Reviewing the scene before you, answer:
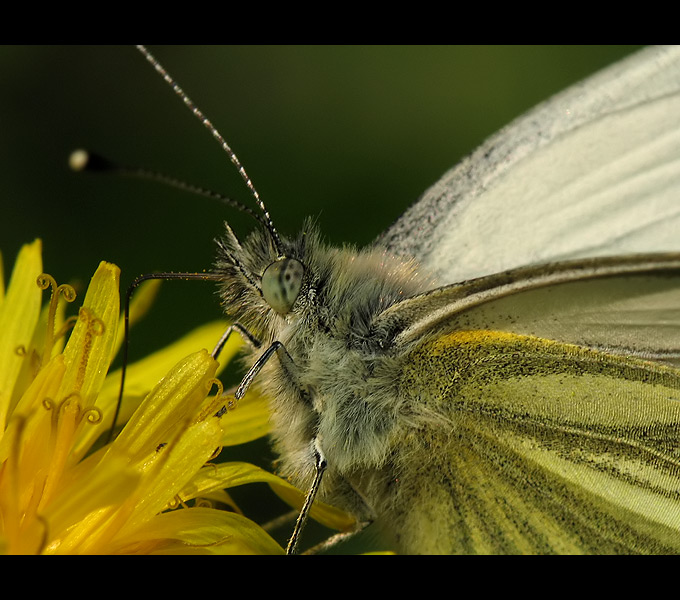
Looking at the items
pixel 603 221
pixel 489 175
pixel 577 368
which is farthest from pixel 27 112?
pixel 577 368

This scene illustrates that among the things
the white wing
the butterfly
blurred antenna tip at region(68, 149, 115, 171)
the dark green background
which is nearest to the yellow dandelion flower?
the butterfly

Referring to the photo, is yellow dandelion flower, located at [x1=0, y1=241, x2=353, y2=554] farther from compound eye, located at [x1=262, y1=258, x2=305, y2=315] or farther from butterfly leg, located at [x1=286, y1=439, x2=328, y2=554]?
compound eye, located at [x1=262, y1=258, x2=305, y2=315]

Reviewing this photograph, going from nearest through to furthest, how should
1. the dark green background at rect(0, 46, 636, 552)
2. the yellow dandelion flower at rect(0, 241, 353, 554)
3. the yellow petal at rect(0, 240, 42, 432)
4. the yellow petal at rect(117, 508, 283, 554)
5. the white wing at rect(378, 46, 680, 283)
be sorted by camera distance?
the yellow dandelion flower at rect(0, 241, 353, 554) < the yellow petal at rect(117, 508, 283, 554) < the yellow petal at rect(0, 240, 42, 432) < the white wing at rect(378, 46, 680, 283) < the dark green background at rect(0, 46, 636, 552)

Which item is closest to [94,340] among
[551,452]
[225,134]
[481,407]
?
[481,407]


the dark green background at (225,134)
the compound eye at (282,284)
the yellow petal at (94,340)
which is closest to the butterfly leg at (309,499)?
the compound eye at (282,284)

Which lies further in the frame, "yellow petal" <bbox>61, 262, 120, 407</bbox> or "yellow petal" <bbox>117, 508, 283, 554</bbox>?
"yellow petal" <bbox>61, 262, 120, 407</bbox>

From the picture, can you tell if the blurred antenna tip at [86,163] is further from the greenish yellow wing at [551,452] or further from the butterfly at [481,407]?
the greenish yellow wing at [551,452]

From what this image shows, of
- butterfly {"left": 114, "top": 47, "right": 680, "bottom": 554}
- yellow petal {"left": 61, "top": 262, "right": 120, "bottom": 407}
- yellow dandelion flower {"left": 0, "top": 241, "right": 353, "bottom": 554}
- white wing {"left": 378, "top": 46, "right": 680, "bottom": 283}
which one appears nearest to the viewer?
yellow dandelion flower {"left": 0, "top": 241, "right": 353, "bottom": 554}
